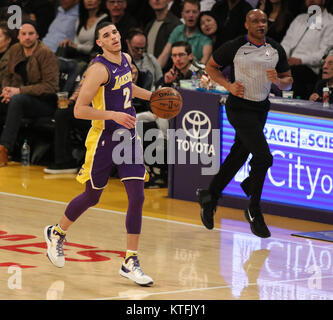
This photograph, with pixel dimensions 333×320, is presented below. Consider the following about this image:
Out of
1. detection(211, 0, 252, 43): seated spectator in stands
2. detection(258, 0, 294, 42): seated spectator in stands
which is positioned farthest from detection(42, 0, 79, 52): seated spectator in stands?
detection(258, 0, 294, 42): seated spectator in stands

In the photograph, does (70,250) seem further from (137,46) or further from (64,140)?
(137,46)

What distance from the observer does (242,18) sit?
41.6ft

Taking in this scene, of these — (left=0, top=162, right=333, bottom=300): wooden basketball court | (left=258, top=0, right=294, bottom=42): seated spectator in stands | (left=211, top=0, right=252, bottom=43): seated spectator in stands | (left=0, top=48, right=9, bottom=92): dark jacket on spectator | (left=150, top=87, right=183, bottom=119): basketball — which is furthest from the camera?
(left=0, top=48, right=9, bottom=92): dark jacket on spectator

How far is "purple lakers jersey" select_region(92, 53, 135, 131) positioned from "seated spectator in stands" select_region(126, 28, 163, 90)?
5.57 metres

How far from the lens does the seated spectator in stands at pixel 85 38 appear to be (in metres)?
14.2

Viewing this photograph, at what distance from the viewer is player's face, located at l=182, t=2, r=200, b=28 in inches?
511

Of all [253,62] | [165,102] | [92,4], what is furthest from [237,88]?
[92,4]

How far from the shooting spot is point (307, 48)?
11.9 meters

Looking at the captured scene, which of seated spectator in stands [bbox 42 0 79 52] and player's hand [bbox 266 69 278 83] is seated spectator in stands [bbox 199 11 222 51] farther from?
player's hand [bbox 266 69 278 83]

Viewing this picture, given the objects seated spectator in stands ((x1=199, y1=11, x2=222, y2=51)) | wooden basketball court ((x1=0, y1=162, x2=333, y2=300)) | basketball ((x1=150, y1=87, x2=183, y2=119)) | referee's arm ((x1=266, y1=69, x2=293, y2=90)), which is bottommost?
wooden basketball court ((x1=0, y1=162, x2=333, y2=300))

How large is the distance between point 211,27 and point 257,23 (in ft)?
14.7

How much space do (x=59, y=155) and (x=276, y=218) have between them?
386 centimetres

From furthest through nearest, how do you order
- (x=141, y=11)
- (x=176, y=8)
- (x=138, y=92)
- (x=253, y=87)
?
(x=141, y=11)
(x=176, y=8)
(x=253, y=87)
(x=138, y=92)

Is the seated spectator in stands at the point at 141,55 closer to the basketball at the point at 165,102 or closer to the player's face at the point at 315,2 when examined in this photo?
the player's face at the point at 315,2
